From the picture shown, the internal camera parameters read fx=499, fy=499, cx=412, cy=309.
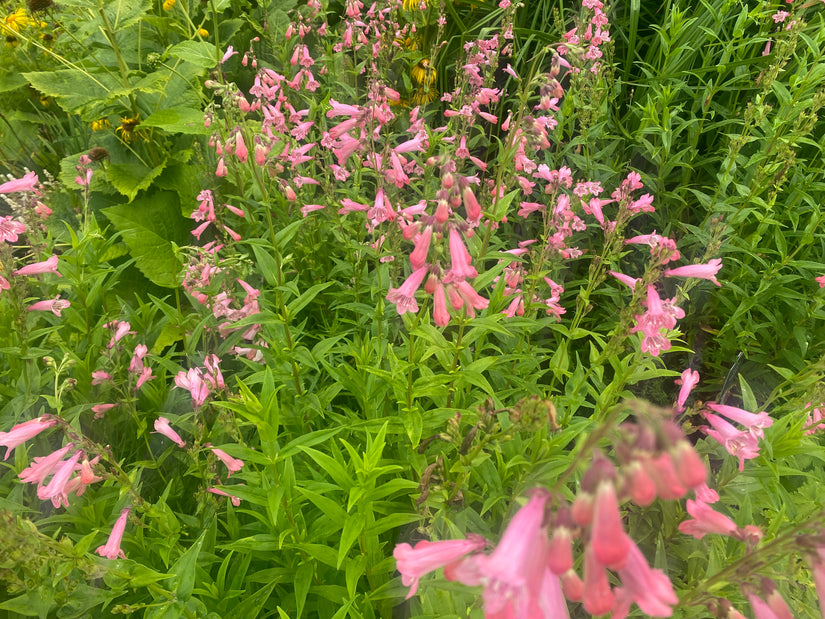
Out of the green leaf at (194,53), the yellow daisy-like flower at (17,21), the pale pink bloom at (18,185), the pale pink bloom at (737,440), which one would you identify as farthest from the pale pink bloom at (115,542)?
the yellow daisy-like flower at (17,21)

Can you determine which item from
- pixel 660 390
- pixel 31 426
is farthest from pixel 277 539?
pixel 660 390

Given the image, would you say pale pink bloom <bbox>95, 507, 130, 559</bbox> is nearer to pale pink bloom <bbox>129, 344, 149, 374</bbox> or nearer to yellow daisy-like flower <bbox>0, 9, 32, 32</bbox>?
pale pink bloom <bbox>129, 344, 149, 374</bbox>

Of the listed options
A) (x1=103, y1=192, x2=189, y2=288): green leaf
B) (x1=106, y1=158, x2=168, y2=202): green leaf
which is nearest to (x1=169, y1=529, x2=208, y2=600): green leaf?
(x1=103, y1=192, x2=189, y2=288): green leaf

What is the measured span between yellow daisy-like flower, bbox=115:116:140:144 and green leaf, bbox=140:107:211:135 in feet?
1.35

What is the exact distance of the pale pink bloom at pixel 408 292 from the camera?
88.5 inches

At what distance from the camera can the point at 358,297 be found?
12.5 ft

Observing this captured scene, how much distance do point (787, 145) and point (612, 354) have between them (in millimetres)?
2444

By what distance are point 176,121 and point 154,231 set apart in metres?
1.07

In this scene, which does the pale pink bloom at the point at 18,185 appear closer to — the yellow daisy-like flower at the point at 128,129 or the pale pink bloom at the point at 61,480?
the yellow daisy-like flower at the point at 128,129

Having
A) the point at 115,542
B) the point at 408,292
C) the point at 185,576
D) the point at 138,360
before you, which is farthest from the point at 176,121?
the point at 185,576

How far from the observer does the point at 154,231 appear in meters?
4.83

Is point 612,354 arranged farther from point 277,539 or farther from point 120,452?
point 120,452

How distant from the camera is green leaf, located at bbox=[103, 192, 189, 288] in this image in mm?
4539

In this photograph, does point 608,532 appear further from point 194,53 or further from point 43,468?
point 194,53
